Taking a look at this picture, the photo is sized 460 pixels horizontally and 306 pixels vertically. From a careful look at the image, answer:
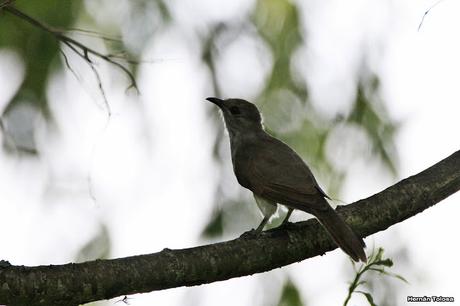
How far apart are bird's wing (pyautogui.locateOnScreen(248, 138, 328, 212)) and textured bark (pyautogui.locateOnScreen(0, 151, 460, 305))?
25 cm

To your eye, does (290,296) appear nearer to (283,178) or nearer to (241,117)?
(283,178)

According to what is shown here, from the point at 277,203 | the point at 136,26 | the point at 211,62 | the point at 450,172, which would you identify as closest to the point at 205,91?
the point at 211,62

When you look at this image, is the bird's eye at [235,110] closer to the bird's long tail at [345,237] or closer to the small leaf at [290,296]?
the small leaf at [290,296]

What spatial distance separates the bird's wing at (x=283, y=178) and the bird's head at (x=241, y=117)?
593mm

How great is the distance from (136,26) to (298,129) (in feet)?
4.95

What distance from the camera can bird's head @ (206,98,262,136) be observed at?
25.8 ft

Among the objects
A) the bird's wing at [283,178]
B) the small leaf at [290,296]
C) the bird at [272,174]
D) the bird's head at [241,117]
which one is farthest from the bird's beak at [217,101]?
the small leaf at [290,296]

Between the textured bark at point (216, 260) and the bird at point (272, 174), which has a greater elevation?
the bird at point (272, 174)

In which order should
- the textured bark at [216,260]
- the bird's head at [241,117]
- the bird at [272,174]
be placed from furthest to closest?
the bird's head at [241,117] → the bird at [272,174] → the textured bark at [216,260]

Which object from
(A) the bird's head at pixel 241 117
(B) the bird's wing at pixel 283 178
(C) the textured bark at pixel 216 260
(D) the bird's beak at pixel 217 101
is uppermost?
(A) the bird's head at pixel 241 117

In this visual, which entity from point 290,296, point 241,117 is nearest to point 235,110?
point 241,117

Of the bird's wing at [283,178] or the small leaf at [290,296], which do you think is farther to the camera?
the small leaf at [290,296]

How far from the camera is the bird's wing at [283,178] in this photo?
630cm

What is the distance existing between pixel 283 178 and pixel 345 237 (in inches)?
42.6
